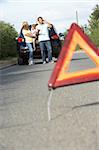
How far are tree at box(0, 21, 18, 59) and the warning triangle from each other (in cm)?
2508

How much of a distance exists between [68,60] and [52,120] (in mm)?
1028

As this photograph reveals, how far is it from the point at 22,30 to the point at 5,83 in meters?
7.73

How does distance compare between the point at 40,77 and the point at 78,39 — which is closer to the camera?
the point at 78,39

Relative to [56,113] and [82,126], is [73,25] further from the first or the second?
[82,126]

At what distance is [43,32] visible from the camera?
64.4 feet

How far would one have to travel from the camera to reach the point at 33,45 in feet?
70.5

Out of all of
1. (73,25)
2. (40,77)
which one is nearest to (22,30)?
(40,77)

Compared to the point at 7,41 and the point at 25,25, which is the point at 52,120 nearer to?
the point at 25,25

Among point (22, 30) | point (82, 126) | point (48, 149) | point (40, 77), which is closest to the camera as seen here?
point (48, 149)

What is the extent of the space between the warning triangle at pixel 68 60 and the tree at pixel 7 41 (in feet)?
82.3

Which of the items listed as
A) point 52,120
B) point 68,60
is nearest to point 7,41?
point 68,60

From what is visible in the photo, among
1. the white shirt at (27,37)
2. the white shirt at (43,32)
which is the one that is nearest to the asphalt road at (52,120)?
the white shirt at (43,32)

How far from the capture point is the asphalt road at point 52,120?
19.6 ft

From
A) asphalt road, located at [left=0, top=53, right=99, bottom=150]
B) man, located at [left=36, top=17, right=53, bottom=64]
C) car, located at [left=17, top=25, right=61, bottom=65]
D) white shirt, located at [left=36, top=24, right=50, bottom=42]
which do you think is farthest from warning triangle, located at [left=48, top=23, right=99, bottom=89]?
car, located at [left=17, top=25, right=61, bottom=65]
